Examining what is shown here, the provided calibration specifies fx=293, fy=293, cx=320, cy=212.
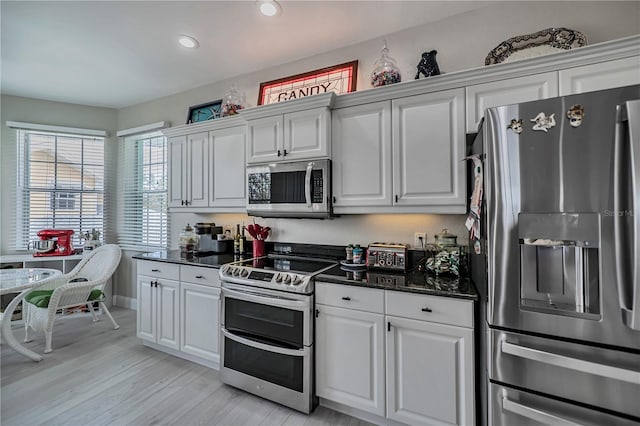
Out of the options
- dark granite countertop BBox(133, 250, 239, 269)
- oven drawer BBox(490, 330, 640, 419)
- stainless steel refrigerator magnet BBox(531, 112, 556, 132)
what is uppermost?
stainless steel refrigerator magnet BBox(531, 112, 556, 132)

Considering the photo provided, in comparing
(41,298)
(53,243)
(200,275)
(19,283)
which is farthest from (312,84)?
(53,243)

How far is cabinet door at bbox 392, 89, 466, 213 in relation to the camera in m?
1.93

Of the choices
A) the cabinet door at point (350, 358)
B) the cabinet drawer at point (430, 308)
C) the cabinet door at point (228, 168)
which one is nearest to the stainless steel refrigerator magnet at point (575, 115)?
the cabinet drawer at point (430, 308)

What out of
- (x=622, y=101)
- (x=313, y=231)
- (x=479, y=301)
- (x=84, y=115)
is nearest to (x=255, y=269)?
(x=313, y=231)

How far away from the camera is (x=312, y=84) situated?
278 centimetres

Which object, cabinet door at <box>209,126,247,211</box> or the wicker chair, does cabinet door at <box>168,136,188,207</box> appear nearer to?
cabinet door at <box>209,126,247,211</box>

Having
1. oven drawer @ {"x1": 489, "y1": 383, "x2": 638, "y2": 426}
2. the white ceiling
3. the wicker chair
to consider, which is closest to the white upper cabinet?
the white ceiling

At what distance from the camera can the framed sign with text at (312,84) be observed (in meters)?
2.62

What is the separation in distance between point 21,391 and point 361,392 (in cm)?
261

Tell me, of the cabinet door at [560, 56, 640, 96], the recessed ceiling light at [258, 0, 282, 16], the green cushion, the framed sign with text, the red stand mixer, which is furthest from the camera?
the red stand mixer

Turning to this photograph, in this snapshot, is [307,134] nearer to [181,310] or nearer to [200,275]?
[200,275]

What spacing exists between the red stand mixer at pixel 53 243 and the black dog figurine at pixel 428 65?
460cm

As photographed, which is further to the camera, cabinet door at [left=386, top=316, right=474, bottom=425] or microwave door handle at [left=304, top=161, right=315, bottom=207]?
microwave door handle at [left=304, top=161, right=315, bottom=207]

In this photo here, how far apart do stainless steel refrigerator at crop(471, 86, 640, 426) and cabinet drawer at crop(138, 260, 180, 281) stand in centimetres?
250
